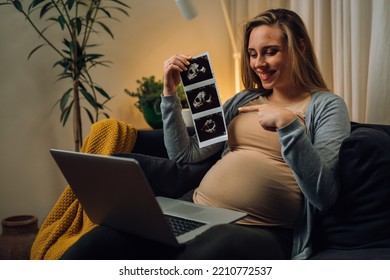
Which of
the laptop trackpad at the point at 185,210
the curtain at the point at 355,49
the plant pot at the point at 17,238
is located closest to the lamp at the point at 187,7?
the curtain at the point at 355,49

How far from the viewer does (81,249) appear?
1.07 metres

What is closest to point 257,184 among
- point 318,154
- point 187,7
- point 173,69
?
point 318,154

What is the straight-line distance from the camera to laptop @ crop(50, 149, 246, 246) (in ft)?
3.15

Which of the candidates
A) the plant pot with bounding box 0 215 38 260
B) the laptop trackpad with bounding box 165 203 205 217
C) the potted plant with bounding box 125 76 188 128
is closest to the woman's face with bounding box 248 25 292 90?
the laptop trackpad with bounding box 165 203 205 217

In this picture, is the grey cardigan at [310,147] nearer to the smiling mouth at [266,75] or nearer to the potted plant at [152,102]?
the smiling mouth at [266,75]

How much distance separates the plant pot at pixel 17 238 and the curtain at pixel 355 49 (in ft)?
3.80

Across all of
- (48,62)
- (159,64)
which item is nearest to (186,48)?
(159,64)

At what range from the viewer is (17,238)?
1974mm

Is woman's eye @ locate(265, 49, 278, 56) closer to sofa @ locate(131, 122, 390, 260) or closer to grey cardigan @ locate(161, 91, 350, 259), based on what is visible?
grey cardigan @ locate(161, 91, 350, 259)

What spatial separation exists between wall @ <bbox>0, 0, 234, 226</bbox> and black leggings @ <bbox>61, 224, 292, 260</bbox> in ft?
4.28

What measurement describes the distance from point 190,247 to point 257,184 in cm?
38

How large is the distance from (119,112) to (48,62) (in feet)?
1.43

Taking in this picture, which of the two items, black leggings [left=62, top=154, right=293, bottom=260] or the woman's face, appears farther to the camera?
the woman's face

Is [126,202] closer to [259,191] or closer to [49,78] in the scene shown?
[259,191]
